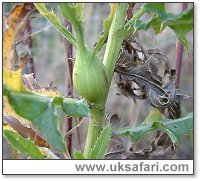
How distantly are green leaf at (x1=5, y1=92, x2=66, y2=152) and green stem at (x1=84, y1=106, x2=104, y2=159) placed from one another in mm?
144

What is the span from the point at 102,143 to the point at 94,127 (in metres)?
0.04

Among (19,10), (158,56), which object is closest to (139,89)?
(158,56)

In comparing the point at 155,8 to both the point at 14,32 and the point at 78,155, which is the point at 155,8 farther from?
the point at 14,32

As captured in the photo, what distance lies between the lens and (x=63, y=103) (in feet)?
2.94

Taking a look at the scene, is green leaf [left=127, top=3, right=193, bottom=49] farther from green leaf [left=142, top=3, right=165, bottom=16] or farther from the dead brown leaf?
the dead brown leaf

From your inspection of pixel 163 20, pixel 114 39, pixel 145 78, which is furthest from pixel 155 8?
pixel 145 78

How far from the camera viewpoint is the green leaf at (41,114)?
81cm

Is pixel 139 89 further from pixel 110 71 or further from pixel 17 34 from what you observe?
pixel 17 34

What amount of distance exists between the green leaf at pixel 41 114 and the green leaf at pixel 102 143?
14 cm

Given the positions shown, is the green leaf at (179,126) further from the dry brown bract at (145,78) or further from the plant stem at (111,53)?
the plant stem at (111,53)

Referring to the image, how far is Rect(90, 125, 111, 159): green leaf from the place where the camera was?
3.11 feet

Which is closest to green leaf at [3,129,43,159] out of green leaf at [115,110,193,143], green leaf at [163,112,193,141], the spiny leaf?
the spiny leaf

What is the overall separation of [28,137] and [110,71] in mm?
240

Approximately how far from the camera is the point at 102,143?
3.12 feet
